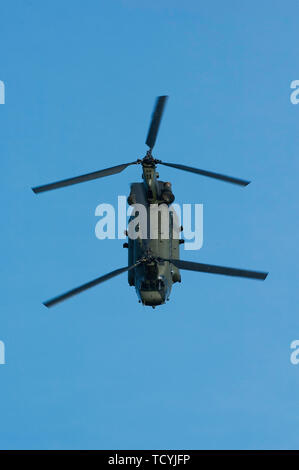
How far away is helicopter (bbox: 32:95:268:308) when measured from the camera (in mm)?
42844

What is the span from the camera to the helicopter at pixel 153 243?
4284cm

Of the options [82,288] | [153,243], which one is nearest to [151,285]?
[153,243]

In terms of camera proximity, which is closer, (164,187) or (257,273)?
(257,273)

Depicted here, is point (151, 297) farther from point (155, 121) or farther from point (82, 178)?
point (155, 121)

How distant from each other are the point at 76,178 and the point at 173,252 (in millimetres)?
7752

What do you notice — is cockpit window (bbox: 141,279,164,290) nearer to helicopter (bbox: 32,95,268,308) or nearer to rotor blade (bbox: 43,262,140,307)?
helicopter (bbox: 32,95,268,308)

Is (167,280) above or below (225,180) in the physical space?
below

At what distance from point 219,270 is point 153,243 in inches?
202

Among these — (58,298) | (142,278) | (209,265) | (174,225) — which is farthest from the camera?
(174,225)

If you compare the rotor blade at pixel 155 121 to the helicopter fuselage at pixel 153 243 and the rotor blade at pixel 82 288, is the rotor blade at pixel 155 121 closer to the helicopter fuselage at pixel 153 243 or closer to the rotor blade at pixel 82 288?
the helicopter fuselage at pixel 153 243

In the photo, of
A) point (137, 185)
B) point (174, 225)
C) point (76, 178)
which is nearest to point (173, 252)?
point (174, 225)

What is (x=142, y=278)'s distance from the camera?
44.3 m
